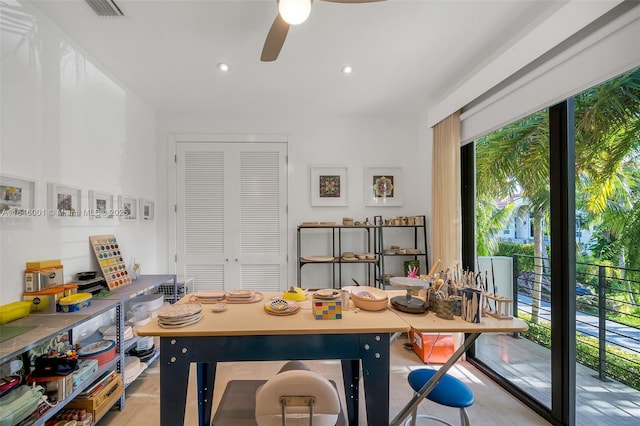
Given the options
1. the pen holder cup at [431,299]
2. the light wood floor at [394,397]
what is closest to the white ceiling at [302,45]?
the pen holder cup at [431,299]

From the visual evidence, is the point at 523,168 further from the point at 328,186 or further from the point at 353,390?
the point at 353,390

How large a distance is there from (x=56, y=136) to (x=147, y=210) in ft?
4.24

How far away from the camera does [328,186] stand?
10.9 ft

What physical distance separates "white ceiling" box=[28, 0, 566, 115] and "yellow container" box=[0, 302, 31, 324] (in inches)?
74.0

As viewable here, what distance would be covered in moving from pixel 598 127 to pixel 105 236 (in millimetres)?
3844

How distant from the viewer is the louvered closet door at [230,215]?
325 centimetres

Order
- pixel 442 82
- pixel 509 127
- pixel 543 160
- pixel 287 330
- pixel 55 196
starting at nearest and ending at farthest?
pixel 287 330 → pixel 55 196 → pixel 543 160 → pixel 509 127 → pixel 442 82

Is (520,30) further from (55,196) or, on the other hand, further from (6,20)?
(55,196)

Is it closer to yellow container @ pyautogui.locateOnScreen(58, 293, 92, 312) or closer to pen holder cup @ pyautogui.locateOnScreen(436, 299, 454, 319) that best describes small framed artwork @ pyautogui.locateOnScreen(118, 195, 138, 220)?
yellow container @ pyautogui.locateOnScreen(58, 293, 92, 312)

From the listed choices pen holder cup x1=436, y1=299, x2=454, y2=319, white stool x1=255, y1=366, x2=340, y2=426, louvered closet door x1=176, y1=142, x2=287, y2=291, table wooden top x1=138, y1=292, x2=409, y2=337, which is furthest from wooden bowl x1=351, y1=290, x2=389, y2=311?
louvered closet door x1=176, y1=142, x2=287, y2=291

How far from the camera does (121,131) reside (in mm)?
2561

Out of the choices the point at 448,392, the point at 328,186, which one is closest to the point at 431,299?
the point at 448,392

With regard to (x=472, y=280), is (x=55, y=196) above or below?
above

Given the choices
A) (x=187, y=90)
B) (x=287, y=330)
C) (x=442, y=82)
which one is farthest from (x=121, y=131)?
(x=442, y=82)
